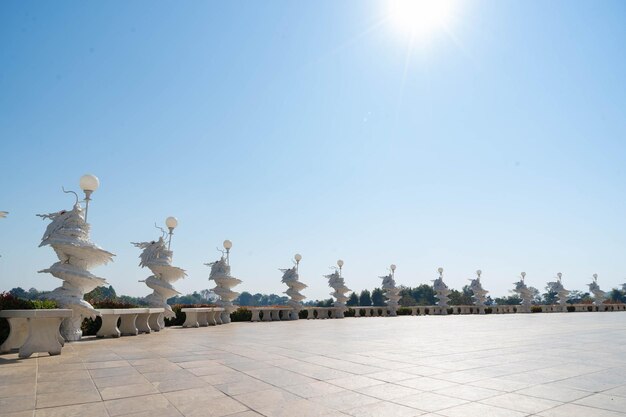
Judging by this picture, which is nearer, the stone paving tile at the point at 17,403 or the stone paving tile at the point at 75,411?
the stone paving tile at the point at 75,411

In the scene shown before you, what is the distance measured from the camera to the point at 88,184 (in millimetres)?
12406

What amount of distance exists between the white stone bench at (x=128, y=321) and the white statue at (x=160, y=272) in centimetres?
63

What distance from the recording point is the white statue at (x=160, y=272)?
16.1 metres

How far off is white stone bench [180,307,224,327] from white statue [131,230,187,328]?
1289 mm

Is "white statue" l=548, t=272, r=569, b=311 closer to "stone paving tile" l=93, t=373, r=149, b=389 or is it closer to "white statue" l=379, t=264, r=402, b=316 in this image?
"white statue" l=379, t=264, r=402, b=316

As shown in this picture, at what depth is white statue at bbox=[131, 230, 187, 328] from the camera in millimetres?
16094

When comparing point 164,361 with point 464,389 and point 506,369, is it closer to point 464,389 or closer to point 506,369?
point 464,389

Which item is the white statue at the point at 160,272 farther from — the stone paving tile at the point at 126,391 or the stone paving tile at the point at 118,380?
the stone paving tile at the point at 126,391

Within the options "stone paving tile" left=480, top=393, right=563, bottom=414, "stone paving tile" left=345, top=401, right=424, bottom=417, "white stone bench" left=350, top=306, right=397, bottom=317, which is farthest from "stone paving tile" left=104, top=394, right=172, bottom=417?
"white stone bench" left=350, top=306, right=397, bottom=317

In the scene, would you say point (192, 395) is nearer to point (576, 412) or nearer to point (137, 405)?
point (137, 405)

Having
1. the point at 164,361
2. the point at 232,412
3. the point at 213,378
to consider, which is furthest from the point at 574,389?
the point at 164,361

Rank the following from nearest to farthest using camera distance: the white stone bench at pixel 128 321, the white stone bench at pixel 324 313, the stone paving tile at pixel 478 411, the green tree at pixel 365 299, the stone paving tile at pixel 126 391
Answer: the stone paving tile at pixel 478 411 < the stone paving tile at pixel 126 391 < the white stone bench at pixel 128 321 < the white stone bench at pixel 324 313 < the green tree at pixel 365 299

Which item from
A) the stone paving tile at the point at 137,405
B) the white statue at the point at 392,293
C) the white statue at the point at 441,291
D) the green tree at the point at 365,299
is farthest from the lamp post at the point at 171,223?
the green tree at the point at 365,299

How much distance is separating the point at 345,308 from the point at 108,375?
23.5 metres
